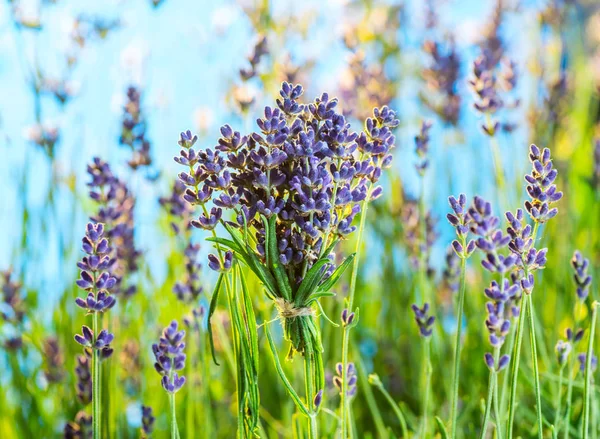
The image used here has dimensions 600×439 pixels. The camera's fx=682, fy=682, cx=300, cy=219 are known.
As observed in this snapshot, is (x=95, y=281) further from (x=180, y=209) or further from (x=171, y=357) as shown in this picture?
(x=180, y=209)

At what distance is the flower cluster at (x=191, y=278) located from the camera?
1.15m

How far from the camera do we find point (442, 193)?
7.94 feet

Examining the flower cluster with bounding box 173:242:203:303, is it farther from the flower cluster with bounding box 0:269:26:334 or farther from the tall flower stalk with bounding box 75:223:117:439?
the flower cluster with bounding box 0:269:26:334

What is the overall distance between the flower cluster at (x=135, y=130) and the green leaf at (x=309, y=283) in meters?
0.73

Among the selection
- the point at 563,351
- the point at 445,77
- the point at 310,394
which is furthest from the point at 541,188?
the point at 445,77

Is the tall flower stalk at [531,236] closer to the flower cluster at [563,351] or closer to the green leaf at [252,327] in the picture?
the flower cluster at [563,351]

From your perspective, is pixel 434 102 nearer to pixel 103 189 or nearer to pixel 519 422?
pixel 519 422

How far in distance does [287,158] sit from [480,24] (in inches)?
75.1

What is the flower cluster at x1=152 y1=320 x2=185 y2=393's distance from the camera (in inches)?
33.9

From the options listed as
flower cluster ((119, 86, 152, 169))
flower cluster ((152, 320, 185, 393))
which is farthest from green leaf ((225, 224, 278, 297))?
flower cluster ((119, 86, 152, 169))

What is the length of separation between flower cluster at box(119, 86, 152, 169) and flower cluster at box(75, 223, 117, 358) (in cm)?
61

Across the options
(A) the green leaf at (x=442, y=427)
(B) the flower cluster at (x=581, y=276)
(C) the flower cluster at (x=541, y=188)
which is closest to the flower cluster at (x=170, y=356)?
(A) the green leaf at (x=442, y=427)

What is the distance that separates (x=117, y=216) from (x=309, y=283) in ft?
1.73

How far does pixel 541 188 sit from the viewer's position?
2.77 feet
